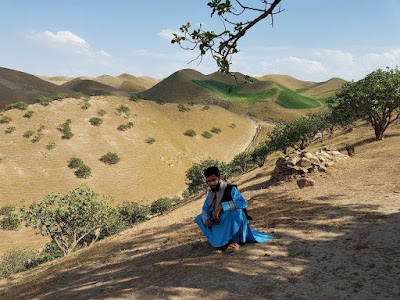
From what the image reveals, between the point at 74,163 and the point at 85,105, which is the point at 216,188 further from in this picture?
the point at 85,105

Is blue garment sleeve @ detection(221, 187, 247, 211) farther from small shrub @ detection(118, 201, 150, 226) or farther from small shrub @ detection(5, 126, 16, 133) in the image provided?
small shrub @ detection(5, 126, 16, 133)

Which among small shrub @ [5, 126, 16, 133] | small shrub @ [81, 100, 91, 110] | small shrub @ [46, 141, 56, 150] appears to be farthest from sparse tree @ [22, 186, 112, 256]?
small shrub @ [81, 100, 91, 110]

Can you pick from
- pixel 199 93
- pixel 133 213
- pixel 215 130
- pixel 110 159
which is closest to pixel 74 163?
pixel 110 159

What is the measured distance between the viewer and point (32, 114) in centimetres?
5878

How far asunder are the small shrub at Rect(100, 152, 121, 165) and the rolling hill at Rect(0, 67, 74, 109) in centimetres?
3885

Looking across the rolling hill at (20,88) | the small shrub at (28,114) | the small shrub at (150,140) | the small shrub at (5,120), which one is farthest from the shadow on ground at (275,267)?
the rolling hill at (20,88)

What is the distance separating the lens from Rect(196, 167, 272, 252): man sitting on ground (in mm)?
6789

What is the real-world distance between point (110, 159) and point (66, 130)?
1141 centimetres

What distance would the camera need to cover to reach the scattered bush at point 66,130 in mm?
55406

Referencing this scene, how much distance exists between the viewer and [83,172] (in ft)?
157

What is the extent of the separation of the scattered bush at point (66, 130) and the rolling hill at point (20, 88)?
1120 inches

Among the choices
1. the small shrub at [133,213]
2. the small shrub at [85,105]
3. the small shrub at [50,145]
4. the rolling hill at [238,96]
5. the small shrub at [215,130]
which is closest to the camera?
the small shrub at [133,213]

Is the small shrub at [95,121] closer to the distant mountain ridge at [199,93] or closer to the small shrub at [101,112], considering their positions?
the small shrub at [101,112]

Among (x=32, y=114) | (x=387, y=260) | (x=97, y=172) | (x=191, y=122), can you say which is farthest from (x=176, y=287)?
(x=191, y=122)
